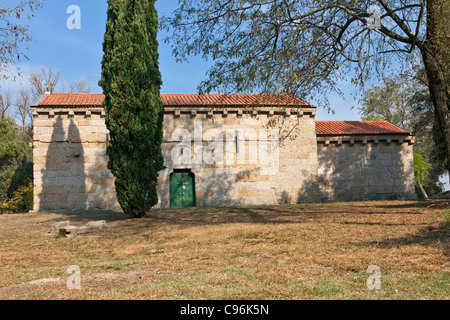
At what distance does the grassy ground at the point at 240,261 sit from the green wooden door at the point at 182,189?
8130 millimetres

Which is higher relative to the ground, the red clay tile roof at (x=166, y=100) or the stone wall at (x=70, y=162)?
the red clay tile roof at (x=166, y=100)

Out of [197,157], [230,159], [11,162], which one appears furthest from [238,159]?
[11,162]

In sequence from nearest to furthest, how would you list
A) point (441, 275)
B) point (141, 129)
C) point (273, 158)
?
1. point (441, 275)
2. point (141, 129)
3. point (273, 158)

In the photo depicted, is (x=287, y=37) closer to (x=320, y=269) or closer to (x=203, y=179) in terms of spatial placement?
(x=320, y=269)

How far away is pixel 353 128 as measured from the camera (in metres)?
22.5

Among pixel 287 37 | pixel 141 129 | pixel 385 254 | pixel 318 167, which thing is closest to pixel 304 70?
pixel 287 37

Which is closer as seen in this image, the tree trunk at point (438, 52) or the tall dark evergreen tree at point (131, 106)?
the tree trunk at point (438, 52)

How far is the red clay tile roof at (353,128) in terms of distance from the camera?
21.6m

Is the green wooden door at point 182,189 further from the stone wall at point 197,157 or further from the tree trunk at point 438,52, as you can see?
the tree trunk at point 438,52

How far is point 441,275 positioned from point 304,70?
22.4 feet

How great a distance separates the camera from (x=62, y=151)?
1878 centimetres

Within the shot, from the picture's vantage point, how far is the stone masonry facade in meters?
18.7

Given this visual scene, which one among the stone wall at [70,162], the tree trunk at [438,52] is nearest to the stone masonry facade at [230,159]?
the stone wall at [70,162]

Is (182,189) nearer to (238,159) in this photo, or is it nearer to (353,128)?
(238,159)
